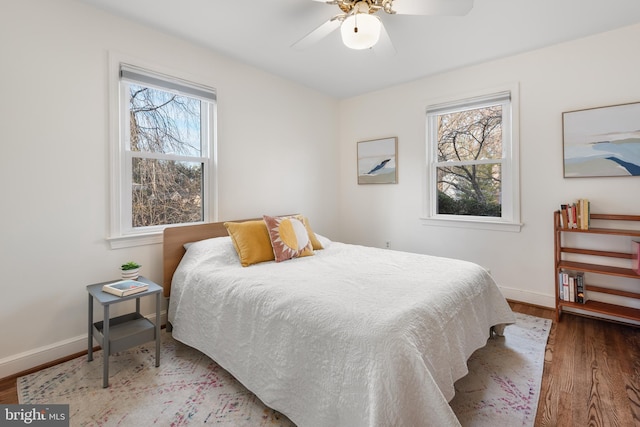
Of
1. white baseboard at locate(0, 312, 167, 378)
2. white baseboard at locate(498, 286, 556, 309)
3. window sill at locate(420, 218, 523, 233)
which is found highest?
window sill at locate(420, 218, 523, 233)

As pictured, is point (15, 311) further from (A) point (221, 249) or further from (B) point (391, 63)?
(B) point (391, 63)

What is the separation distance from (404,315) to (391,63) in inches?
108

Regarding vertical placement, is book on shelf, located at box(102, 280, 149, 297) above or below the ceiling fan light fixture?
below

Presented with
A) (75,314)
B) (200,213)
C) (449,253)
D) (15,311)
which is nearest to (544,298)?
(449,253)

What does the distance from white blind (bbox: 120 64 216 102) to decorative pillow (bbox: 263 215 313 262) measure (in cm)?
132

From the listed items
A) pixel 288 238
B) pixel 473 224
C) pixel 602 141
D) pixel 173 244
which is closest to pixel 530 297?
pixel 473 224

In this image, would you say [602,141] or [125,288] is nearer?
[125,288]

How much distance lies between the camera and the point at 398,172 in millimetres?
3891

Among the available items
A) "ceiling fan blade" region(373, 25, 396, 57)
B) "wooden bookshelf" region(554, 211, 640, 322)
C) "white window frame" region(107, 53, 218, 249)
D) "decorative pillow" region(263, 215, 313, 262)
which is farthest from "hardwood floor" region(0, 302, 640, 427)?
"ceiling fan blade" region(373, 25, 396, 57)

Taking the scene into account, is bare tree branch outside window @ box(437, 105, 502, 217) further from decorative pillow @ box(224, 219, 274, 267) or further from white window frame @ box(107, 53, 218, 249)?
white window frame @ box(107, 53, 218, 249)

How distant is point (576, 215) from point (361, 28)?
243 cm

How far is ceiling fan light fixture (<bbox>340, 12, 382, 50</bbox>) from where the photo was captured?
1.71 m

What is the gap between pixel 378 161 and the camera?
4051mm

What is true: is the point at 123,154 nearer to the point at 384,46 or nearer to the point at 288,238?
the point at 288,238
